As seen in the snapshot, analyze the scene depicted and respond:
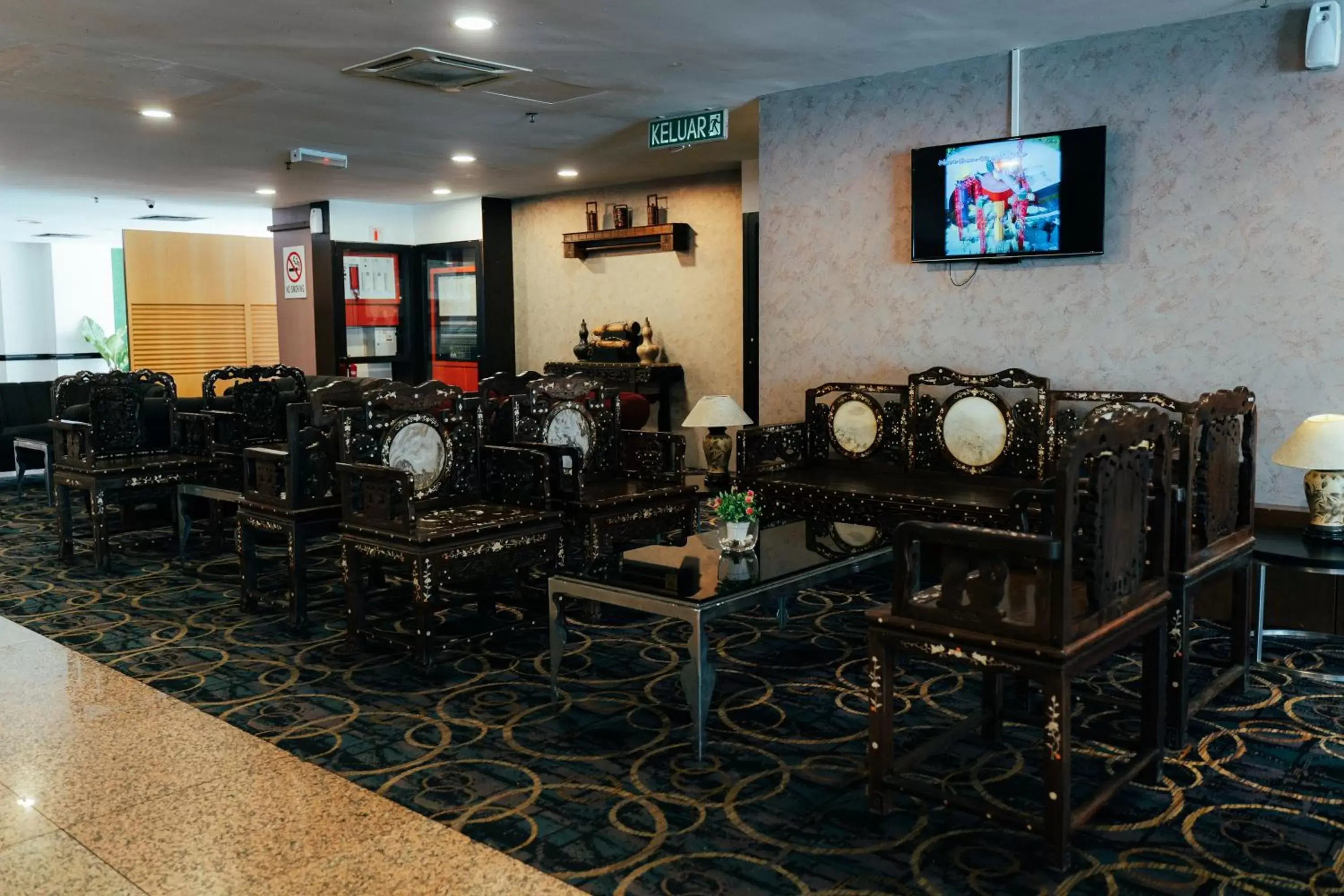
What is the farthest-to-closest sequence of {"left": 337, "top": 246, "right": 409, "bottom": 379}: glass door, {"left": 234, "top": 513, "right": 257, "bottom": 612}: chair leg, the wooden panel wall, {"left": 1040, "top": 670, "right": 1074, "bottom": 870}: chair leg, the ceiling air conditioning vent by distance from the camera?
the wooden panel wall → {"left": 337, "top": 246, "right": 409, "bottom": 379}: glass door → the ceiling air conditioning vent → {"left": 234, "top": 513, "right": 257, "bottom": 612}: chair leg → {"left": 1040, "top": 670, "right": 1074, "bottom": 870}: chair leg

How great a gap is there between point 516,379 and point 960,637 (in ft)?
11.3

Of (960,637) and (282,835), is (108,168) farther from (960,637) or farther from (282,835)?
(960,637)

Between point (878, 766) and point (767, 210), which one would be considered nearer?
point (878, 766)

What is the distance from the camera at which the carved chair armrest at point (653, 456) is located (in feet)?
18.9

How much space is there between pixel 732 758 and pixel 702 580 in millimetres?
630

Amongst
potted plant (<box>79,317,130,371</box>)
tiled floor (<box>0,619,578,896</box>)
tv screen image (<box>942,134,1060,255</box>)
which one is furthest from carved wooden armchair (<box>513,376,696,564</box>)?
potted plant (<box>79,317,130,371</box>)

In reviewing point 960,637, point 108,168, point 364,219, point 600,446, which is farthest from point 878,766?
point 364,219

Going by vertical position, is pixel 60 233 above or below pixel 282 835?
above

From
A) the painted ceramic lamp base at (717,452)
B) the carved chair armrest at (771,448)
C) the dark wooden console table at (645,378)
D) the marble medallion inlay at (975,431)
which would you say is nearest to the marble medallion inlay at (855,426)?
the carved chair armrest at (771,448)

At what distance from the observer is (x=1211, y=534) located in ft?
12.2

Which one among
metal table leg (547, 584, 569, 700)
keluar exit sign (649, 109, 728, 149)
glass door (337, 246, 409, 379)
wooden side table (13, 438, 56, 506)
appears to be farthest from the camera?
glass door (337, 246, 409, 379)

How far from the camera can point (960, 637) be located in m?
2.79

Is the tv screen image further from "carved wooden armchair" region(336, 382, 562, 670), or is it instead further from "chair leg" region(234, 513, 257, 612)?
"chair leg" region(234, 513, 257, 612)

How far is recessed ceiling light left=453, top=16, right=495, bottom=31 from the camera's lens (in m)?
4.83
